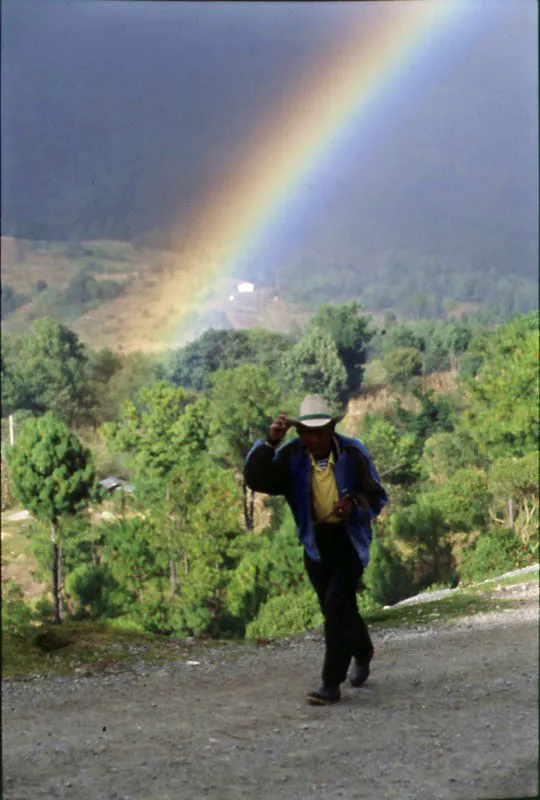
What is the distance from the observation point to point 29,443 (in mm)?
10922

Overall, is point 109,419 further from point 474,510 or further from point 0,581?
point 474,510

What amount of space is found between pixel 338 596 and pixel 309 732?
20 centimetres

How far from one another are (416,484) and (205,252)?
22.0 feet

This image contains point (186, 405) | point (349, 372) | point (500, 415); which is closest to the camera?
point (349, 372)

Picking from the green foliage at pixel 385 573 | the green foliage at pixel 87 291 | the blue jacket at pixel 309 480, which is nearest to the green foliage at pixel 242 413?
the green foliage at pixel 385 573

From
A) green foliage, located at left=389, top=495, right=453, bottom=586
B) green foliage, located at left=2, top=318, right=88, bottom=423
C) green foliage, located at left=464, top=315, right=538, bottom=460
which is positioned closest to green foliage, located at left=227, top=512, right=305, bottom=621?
green foliage, located at left=389, top=495, right=453, bottom=586

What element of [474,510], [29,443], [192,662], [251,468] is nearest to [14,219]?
[29,443]

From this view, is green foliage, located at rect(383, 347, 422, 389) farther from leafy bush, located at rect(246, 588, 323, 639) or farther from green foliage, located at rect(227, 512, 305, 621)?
leafy bush, located at rect(246, 588, 323, 639)

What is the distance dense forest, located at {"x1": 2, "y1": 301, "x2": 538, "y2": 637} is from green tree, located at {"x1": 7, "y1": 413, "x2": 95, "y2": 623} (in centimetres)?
2

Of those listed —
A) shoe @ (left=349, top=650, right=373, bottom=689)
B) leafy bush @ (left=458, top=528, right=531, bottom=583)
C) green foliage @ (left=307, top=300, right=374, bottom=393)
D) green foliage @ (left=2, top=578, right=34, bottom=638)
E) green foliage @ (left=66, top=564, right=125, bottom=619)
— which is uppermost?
green foliage @ (left=307, top=300, right=374, bottom=393)

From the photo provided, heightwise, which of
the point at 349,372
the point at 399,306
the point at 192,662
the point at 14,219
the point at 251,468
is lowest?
the point at 192,662

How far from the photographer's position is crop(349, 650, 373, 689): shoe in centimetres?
150

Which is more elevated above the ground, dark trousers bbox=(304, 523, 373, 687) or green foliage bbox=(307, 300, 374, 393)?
green foliage bbox=(307, 300, 374, 393)

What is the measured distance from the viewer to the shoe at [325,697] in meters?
1.43
